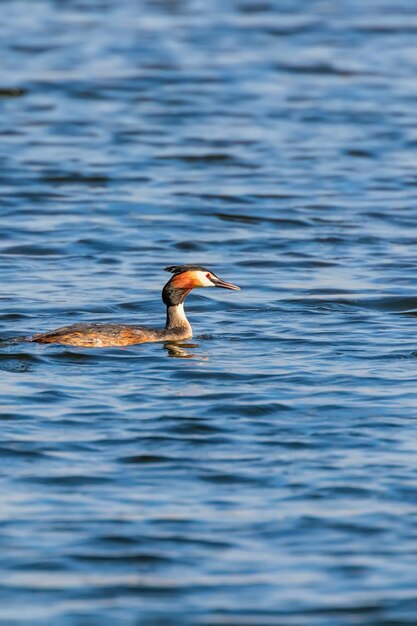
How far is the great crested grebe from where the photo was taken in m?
13.5

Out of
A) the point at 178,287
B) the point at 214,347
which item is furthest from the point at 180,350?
the point at 178,287

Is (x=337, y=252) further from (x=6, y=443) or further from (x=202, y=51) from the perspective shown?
(x=202, y=51)

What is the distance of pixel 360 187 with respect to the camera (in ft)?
73.8

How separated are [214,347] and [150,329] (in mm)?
644

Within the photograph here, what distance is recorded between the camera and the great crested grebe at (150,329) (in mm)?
13516

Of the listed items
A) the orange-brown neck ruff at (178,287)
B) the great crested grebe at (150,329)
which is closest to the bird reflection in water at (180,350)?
the great crested grebe at (150,329)

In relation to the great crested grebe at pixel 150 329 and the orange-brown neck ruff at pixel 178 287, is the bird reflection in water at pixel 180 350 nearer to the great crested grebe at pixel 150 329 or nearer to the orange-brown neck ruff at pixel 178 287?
the great crested grebe at pixel 150 329

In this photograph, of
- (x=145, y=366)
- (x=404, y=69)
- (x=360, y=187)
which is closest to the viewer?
(x=145, y=366)

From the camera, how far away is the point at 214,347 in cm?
1401

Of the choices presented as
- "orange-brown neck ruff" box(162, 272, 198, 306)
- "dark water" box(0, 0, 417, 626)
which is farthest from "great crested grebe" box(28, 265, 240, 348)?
"dark water" box(0, 0, 417, 626)

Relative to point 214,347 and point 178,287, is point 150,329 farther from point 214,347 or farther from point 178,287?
point 214,347

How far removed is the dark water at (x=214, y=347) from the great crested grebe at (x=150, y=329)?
0.49 feet

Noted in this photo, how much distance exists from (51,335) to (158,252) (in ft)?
16.9

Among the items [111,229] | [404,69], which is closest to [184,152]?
[111,229]
